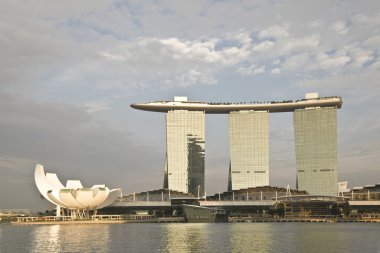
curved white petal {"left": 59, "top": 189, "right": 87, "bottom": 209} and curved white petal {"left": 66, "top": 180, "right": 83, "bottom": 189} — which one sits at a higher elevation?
curved white petal {"left": 66, "top": 180, "right": 83, "bottom": 189}

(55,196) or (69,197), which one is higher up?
(55,196)

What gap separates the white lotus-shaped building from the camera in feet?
477

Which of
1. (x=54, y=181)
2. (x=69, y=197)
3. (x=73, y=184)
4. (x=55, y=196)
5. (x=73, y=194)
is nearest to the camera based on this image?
(x=73, y=194)

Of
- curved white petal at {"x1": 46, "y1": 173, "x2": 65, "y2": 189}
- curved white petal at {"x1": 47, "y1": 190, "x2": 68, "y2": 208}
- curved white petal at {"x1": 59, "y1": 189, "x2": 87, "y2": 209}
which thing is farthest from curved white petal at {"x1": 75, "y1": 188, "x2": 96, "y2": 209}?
curved white petal at {"x1": 46, "y1": 173, "x2": 65, "y2": 189}

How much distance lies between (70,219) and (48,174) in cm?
1869

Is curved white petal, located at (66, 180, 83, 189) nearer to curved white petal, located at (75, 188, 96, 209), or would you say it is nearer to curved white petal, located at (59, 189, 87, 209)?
curved white petal, located at (59, 189, 87, 209)

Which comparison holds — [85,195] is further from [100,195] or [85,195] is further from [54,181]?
[54,181]

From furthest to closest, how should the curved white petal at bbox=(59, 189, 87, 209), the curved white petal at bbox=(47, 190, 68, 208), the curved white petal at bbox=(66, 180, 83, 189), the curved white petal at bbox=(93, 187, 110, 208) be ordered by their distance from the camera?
the curved white petal at bbox=(66, 180, 83, 189) < the curved white petal at bbox=(47, 190, 68, 208) < the curved white petal at bbox=(93, 187, 110, 208) < the curved white petal at bbox=(59, 189, 87, 209)

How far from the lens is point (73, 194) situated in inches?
5684

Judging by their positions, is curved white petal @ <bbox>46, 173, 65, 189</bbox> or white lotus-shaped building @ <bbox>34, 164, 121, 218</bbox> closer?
white lotus-shaped building @ <bbox>34, 164, 121, 218</bbox>

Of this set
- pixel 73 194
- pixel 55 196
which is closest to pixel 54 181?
pixel 55 196

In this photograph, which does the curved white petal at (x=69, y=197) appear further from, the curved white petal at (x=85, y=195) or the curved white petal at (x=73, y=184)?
the curved white petal at (x=73, y=184)

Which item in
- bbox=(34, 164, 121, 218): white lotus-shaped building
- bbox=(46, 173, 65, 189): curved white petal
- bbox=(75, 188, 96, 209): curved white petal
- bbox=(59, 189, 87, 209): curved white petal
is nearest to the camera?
bbox=(59, 189, 87, 209): curved white petal

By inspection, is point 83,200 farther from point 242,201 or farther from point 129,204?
point 242,201
